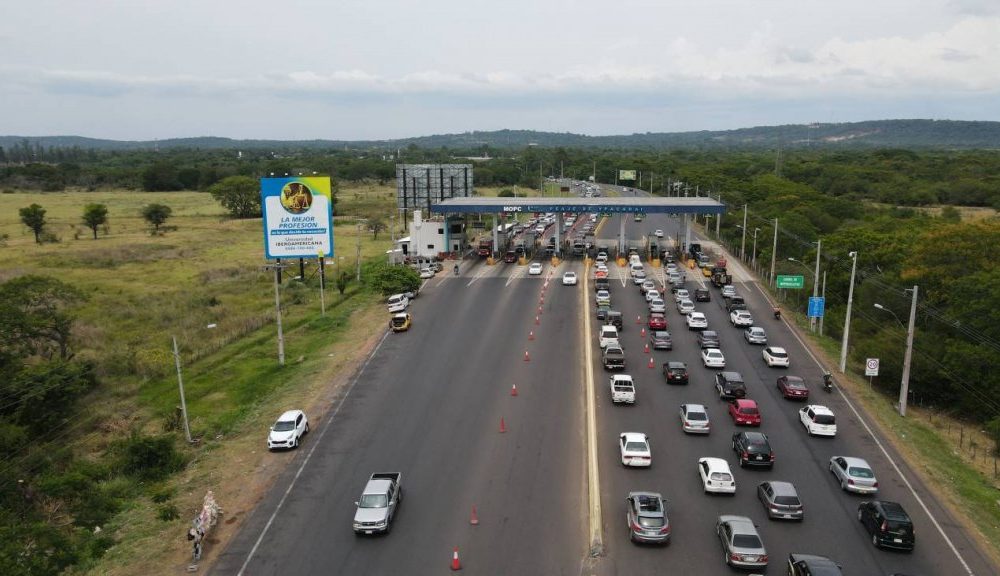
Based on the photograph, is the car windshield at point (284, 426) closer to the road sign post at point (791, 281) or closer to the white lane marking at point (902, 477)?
the white lane marking at point (902, 477)

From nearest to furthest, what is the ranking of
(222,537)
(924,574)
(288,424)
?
1. (924,574)
2. (222,537)
3. (288,424)

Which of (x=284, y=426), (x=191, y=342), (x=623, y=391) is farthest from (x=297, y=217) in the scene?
(x=623, y=391)

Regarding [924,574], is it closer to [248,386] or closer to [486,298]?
[248,386]

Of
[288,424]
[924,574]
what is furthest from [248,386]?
[924,574]

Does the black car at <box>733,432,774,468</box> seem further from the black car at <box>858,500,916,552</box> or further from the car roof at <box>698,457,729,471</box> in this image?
the black car at <box>858,500,916,552</box>

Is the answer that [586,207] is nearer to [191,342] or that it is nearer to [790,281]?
[790,281]

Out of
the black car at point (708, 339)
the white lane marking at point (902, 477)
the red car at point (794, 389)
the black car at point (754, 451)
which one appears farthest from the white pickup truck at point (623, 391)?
the white lane marking at point (902, 477)
